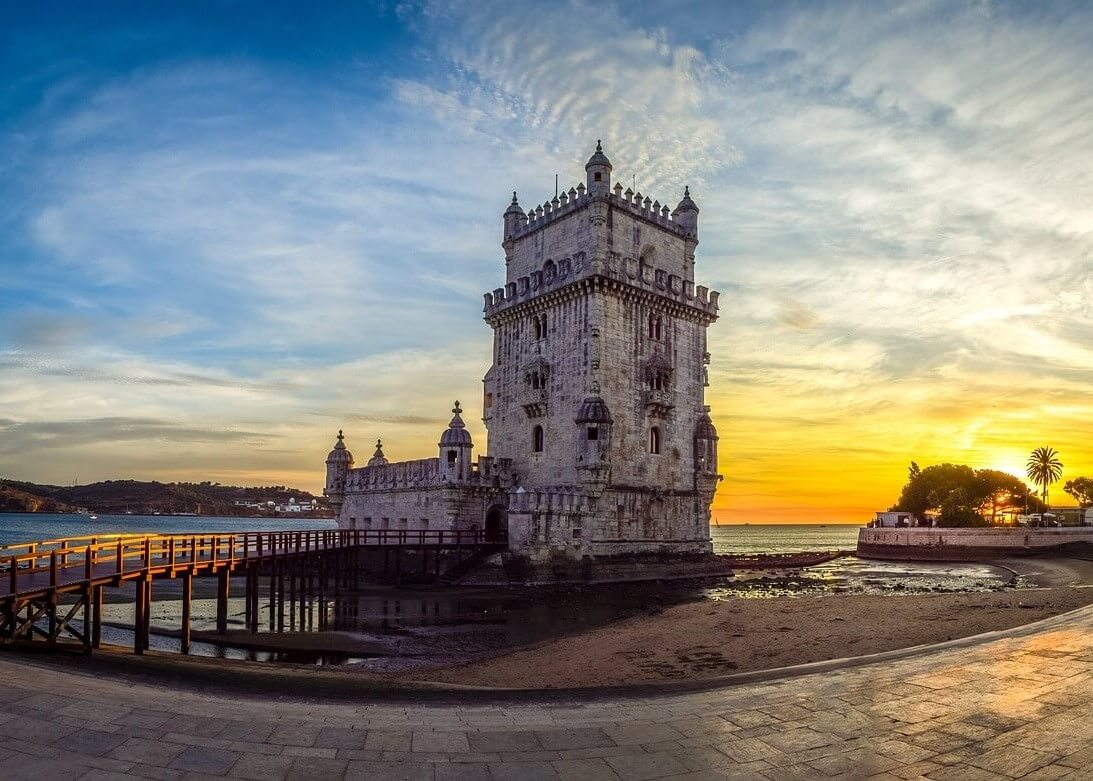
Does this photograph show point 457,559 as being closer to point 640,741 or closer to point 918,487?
point 640,741

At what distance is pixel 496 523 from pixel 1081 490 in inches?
3423

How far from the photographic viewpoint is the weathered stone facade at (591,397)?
39250 millimetres

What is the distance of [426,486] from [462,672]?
26.3m

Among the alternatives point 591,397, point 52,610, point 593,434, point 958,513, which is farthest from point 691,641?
point 958,513

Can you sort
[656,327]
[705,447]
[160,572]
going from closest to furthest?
[160,572] < [656,327] < [705,447]

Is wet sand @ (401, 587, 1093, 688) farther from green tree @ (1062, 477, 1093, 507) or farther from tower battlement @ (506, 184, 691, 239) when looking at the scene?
green tree @ (1062, 477, 1093, 507)

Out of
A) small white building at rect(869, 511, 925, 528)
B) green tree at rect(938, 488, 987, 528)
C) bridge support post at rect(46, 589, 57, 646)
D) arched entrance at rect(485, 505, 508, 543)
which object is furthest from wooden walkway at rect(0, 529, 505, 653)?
small white building at rect(869, 511, 925, 528)

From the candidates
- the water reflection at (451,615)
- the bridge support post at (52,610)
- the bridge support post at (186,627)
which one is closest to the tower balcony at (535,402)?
the water reflection at (451,615)

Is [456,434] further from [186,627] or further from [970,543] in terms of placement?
[970,543]

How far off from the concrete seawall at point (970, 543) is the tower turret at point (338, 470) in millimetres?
47704

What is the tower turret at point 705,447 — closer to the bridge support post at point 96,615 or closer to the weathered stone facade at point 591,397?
the weathered stone facade at point 591,397

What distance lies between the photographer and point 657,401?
42.3 m

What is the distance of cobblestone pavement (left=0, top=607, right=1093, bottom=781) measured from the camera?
303 inches

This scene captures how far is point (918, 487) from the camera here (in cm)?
9106
